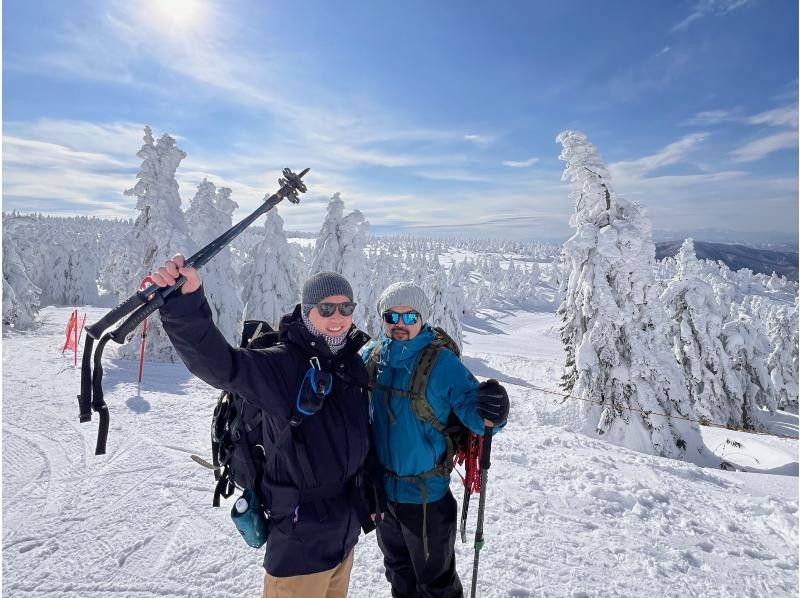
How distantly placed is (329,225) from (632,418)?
19002mm

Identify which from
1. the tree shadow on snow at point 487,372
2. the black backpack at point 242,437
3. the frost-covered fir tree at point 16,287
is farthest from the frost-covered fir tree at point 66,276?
the black backpack at point 242,437

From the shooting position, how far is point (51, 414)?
8.50 metres

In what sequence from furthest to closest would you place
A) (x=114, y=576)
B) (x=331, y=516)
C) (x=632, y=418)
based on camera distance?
(x=632, y=418)
(x=114, y=576)
(x=331, y=516)

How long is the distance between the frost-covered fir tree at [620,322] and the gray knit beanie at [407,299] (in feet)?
42.1

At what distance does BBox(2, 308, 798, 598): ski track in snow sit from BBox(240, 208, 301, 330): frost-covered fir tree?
48.5ft

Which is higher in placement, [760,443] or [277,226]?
[277,226]

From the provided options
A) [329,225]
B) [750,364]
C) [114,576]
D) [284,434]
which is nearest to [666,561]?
[284,434]

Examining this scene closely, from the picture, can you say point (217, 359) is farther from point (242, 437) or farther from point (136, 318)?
point (242, 437)

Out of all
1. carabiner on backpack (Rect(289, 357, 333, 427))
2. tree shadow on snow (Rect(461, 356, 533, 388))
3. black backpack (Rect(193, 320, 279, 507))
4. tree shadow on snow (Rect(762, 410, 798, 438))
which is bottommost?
tree shadow on snow (Rect(762, 410, 798, 438))

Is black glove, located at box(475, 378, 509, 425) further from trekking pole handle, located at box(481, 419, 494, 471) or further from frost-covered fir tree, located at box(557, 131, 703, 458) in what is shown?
frost-covered fir tree, located at box(557, 131, 703, 458)

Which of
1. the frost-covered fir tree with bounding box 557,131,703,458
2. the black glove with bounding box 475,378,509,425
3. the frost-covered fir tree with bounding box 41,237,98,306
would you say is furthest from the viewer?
the frost-covered fir tree with bounding box 41,237,98,306

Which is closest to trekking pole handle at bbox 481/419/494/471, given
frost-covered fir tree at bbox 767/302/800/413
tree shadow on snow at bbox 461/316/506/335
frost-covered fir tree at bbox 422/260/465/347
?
frost-covered fir tree at bbox 422/260/465/347

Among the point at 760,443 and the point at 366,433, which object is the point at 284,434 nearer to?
the point at 366,433

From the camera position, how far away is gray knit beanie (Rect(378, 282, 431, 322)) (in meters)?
3.37
